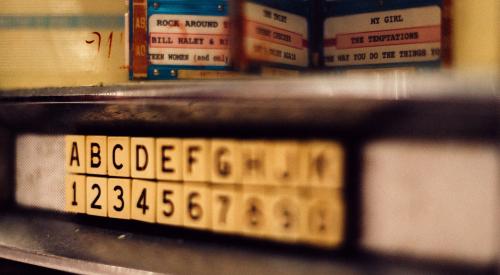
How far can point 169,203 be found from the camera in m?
1.19

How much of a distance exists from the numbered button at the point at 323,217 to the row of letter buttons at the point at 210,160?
0.09 ft

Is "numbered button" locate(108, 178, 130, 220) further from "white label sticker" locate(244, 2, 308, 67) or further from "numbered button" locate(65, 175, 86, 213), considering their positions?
"white label sticker" locate(244, 2, 308, 67)

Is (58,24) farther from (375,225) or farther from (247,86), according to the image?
(375,225)

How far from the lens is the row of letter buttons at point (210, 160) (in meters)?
1.02

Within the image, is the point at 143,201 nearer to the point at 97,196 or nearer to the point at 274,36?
the point at 97,196

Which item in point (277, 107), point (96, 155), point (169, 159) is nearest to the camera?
point (277, 107)

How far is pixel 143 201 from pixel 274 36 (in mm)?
543

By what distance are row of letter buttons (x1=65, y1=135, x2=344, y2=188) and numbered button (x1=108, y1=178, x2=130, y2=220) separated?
2 centimetres

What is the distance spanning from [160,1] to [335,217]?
29.2 inches

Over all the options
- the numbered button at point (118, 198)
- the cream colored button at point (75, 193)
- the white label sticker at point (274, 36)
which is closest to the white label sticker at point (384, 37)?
the white label sticker at point (274, 36)

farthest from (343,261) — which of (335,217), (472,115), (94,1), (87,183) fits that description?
(94,1)

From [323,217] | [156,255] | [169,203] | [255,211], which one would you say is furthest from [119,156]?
[323,217]

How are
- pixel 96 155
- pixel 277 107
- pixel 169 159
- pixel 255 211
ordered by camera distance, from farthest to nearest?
pixel 96 155 < pixel 169 159 < pixel 255 211 < pixel 277 107

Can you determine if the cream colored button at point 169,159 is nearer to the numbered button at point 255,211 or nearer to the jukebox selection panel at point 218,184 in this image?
the jukebox selection panel at point 218,184
